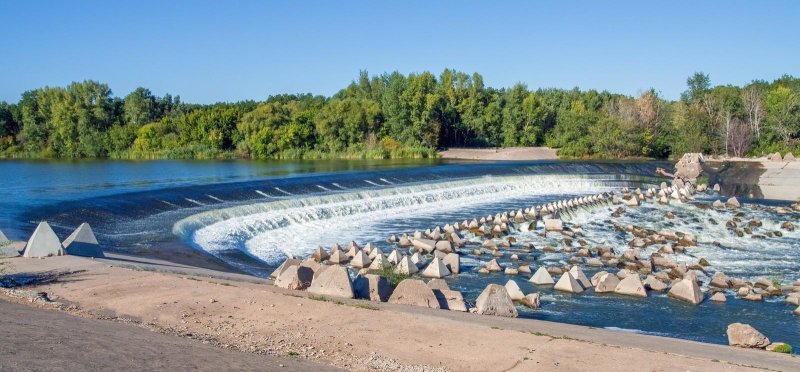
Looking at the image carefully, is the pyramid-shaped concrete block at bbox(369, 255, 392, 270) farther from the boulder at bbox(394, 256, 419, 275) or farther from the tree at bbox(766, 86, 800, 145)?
the tree at bbox(766, 86, 800, 145)

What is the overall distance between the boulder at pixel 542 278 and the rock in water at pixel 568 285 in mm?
507

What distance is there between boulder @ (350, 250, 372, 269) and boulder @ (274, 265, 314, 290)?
145 inches

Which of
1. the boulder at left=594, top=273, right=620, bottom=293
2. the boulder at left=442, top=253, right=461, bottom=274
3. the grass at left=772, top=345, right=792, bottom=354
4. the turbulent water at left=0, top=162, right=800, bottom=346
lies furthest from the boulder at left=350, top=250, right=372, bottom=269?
the grass at left=772, top=345, right=792, bottom=354

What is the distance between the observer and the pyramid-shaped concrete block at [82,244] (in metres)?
12.4

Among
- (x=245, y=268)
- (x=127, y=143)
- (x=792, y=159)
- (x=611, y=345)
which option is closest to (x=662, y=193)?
(x=792, y=159)

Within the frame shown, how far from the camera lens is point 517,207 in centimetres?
2717

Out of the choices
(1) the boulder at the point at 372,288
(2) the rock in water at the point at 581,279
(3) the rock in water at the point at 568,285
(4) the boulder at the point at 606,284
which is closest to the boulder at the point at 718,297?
(4) the boulder at the point at 606,284

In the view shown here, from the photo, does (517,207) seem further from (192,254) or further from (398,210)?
(192,254)

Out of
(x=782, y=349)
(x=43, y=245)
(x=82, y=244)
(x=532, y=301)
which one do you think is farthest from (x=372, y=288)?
(x=43, y=245)

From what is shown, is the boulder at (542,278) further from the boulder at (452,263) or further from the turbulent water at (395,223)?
the boulder at (452,263)

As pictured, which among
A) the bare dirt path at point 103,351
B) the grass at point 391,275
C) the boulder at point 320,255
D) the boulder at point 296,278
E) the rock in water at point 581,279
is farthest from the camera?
the boulder at point 320,255

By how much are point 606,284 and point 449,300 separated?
171 inches

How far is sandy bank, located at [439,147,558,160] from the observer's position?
61.3 meters

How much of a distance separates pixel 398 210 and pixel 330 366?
18.6 meters
